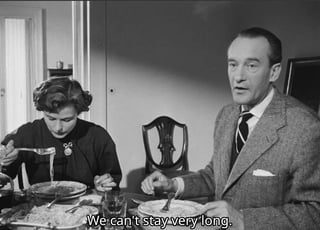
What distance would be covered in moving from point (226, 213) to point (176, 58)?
252 centimetres

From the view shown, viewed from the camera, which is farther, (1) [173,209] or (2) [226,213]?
(1) [173,209]

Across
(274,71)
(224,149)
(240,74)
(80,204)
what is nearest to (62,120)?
(80,204)

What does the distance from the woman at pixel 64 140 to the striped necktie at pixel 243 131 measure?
A: 657 millimetres

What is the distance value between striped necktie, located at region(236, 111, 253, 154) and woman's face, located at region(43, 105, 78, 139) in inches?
32.7

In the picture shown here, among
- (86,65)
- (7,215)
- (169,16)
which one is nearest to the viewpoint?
(7,215)

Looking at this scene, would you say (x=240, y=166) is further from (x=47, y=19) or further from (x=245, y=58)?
(x=47, y=19)

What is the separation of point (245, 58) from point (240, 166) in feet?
1.39

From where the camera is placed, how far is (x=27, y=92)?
3230 mm

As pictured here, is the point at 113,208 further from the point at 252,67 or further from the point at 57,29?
the point at 57,29

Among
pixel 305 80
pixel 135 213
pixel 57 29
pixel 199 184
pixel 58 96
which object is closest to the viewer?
pixel 135 213

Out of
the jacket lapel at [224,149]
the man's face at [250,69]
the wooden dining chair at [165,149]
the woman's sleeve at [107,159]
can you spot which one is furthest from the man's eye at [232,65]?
the wooden dining chair at [165,149]

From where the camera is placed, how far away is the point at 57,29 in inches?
148

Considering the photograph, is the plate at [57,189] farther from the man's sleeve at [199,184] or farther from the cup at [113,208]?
the man's sleeve at [199,184]

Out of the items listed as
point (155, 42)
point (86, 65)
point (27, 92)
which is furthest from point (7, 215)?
point (155, 42)
